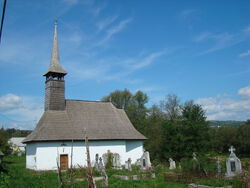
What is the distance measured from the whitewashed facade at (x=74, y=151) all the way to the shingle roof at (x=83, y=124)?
63 centimetres

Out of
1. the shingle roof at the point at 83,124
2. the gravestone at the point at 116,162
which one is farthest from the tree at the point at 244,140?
the gravestone at the point at 116,162

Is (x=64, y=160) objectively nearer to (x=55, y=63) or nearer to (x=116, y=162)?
(x=116, y=162)

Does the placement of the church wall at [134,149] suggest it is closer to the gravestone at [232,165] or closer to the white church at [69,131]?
the white church at [69,131]

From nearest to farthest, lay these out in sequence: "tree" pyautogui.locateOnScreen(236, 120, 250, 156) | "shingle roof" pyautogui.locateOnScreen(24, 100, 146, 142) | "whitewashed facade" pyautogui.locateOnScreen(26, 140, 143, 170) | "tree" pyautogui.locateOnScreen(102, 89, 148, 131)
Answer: "whitewashed facade" pyautogui.locateOnScreen(26, 140, 143, 170), "shingle roof" pyautogui.locateOnScreen(24, 100, 146, 142), "tree" pyautogui.locateOnScreen(236, 120, 250, 156), "tree" pyautogui.locateOnScreen(102, 89, 148, 131)

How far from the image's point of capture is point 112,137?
2592 cm

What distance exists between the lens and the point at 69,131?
2467cm

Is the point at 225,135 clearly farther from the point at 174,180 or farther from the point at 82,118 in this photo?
the point at 174,180

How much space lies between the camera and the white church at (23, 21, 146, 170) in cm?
2316

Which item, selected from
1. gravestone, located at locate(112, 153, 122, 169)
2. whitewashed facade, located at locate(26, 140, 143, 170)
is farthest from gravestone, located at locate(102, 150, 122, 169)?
whitewashed facade, located at locate(26, 140, 143, 170)

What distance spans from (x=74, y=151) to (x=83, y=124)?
133 inches

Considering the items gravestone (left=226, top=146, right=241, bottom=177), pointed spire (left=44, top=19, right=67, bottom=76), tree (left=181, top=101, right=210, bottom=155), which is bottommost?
gravestone (left=226, top=146, right=241, bottom=177)

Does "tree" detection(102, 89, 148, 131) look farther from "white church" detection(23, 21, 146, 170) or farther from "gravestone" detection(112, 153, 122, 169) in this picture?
"gravestone" detection(112, 153, 122, 169)

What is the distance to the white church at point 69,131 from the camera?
2316 cm

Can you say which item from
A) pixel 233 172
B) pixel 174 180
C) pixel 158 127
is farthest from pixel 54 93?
pixel 233 172
